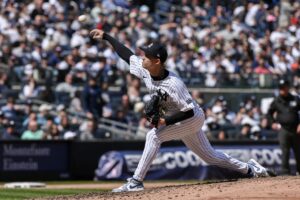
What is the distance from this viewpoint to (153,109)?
9.91m

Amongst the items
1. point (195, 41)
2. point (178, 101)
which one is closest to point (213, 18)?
point (195, 41)

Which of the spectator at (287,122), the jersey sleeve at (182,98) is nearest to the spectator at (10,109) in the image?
the spectator at (287,122)

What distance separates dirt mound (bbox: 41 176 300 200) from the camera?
9.06m

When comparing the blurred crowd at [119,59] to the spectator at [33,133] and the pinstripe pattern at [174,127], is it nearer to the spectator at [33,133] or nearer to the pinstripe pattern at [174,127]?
the spectator at [33,133]

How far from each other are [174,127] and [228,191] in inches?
47.5

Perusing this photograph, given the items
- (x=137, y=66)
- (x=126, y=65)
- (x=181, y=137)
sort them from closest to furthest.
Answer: (x=181, y=137) → (x=137, y=66) → (x=126, y=65)

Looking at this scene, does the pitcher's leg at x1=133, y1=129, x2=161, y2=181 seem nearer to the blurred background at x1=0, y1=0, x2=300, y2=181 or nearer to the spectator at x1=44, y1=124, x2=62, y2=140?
the blurred background at x1=0, y1=0, x2=300, y2=181

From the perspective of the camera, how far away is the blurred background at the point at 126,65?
768 inches

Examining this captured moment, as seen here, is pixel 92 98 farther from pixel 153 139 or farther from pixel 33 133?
pixel 153 139

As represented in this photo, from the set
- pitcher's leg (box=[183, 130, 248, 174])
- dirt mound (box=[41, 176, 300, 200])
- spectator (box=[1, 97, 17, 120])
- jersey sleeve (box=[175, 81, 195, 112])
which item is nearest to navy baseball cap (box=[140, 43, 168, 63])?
jersey sleeve (box=[175, 81, 195, 112])

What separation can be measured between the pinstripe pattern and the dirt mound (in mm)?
377

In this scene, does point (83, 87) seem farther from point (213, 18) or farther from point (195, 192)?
point (195, 192)

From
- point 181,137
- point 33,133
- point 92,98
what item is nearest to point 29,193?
point 181,137

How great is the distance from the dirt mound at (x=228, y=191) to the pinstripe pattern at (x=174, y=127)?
377mm
